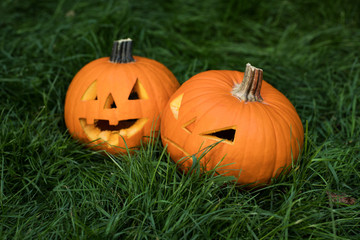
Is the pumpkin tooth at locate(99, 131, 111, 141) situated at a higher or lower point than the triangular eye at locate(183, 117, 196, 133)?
lower

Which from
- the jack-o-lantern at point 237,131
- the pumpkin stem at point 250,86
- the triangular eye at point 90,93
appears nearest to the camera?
the jack-o-lantern at point 237,131

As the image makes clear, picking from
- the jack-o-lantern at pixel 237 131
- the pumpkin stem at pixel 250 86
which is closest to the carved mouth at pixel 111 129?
the jack-o-lantern at pixel 237 131

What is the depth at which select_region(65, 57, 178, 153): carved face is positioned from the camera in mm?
2363

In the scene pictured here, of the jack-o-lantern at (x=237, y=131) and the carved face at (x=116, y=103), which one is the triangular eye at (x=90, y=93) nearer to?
the carved face at (x=116, y=103)

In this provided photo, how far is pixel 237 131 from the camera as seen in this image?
6.62 feet

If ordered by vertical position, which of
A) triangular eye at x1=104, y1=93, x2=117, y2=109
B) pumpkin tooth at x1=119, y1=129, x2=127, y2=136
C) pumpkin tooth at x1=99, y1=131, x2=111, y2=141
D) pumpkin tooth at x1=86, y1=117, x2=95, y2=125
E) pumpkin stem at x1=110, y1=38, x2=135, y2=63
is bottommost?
pumpkin tooth at x1=99, y1=131, x2=111, y2=141

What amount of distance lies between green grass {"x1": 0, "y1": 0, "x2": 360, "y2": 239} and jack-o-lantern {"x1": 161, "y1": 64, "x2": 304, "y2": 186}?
0.36 ft

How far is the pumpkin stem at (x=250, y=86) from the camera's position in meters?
2.13

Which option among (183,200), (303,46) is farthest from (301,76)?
(183,200)

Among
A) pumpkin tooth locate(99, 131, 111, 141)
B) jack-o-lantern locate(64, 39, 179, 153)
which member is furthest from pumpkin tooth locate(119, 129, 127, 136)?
pumpkin tooth locate(99, 131, 111, 141)

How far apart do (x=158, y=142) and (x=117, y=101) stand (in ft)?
1.42

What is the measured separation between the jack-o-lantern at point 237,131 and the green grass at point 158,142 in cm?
11

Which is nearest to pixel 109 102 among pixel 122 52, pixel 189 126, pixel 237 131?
pixel 122 52

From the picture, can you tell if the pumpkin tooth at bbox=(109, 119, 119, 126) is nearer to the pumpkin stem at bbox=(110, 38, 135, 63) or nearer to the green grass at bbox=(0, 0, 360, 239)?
the green grass at bbox=(0, 0, 360, 239)
